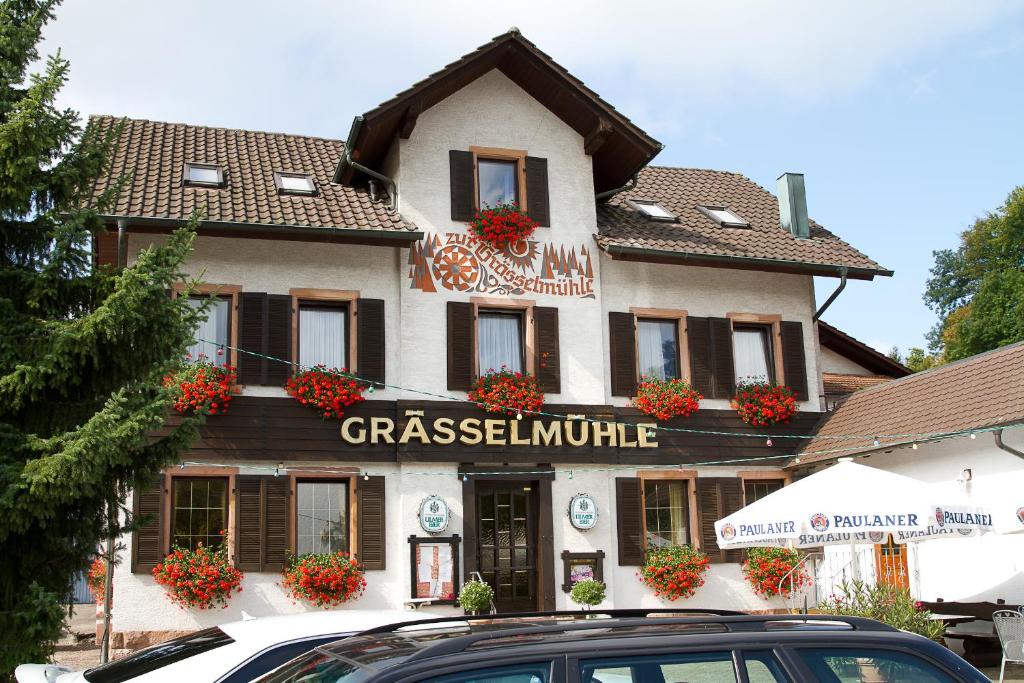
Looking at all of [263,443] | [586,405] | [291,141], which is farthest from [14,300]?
[291,141]

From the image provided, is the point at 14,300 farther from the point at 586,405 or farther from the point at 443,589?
the point at 586,405

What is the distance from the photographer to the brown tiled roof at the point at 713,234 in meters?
17.2

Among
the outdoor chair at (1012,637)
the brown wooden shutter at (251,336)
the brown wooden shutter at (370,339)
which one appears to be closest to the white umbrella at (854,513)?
the outdoor chair at (1012,637)

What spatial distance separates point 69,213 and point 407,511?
6743mm

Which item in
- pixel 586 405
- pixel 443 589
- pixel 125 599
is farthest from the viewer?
pixel 586 405

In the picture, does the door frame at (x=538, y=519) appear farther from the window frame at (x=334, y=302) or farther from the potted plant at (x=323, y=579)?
the window frame at (x=334, y=302)

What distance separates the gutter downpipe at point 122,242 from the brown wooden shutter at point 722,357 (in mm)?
8621

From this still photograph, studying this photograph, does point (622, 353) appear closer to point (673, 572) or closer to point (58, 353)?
point (673, 572)

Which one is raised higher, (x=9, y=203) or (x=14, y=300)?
(x=9, y=203)

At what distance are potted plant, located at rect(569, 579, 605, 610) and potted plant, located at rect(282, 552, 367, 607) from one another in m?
2.91

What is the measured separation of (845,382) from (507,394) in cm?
755

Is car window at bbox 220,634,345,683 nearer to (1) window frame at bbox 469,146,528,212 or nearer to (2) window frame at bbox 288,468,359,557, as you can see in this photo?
(2) window frame at bbox 288,468,359,557

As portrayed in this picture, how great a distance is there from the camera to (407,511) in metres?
15.6

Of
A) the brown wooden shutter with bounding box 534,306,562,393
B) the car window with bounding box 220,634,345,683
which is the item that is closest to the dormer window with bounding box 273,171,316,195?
the brown wooden shutter with bounding box 534,306,562,393
